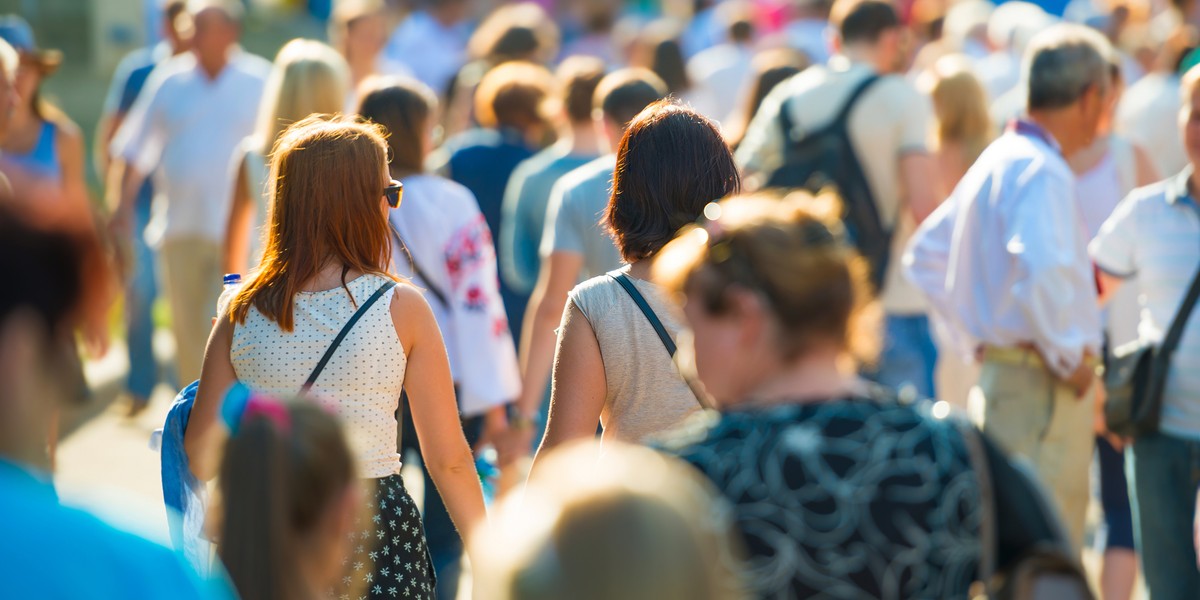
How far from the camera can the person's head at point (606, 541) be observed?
1.92 meters

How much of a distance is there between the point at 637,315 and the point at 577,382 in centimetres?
20

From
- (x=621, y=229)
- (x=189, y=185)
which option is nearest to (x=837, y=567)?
(x=621, y=229)

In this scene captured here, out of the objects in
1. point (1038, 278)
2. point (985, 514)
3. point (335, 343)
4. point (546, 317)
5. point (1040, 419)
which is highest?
point (985, 514)

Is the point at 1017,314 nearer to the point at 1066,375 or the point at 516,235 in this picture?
the point at 1066,375

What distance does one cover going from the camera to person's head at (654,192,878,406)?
7.89ft

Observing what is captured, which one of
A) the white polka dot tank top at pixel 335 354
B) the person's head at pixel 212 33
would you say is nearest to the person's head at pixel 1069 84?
the white polka dot tank top at pixel 335 354

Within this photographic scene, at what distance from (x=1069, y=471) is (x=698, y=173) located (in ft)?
6.54

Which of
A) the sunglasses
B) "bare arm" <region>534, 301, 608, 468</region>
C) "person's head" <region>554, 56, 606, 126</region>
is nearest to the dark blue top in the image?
"person's head" <region>554, 56, 606, 126</region>

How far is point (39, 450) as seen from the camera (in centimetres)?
194

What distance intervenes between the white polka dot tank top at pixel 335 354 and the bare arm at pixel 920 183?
11.8 ft

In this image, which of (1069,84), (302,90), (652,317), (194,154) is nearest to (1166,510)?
(1069,84)

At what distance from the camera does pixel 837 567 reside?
2330mm

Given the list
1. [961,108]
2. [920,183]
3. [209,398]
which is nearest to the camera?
[209,398]

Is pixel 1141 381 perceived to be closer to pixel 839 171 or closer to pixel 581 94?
pixel 839 171
